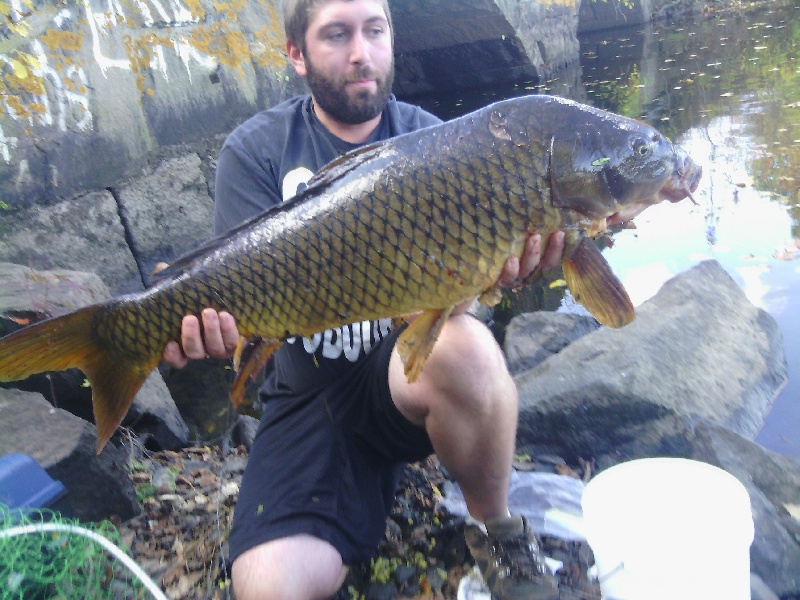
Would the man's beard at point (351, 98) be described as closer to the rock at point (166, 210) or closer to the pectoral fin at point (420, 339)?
the pectoral fin at point (420, 339)

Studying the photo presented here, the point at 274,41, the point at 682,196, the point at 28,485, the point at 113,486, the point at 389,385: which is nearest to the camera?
the point at 682,196

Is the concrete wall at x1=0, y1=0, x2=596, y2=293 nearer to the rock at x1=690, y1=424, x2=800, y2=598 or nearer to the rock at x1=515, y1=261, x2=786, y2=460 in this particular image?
the rock at x1=515, y1=261, x2=786, y2=460

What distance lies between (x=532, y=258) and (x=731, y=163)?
438cm

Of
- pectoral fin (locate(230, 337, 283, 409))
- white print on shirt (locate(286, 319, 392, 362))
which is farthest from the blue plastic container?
white print on shirt (locate(286, 319, 392, 362))

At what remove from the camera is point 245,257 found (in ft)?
5.46

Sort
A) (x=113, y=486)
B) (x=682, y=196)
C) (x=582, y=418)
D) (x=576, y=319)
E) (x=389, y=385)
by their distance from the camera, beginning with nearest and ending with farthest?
(x=682, y=196) → (x=389, y=385) → (x=113, y=486) → (x=582, y=418) → (x=576, y=319)

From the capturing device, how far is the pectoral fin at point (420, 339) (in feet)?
5.36

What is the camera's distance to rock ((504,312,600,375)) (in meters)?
3.33

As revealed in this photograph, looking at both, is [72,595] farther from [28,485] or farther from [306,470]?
[306,470]

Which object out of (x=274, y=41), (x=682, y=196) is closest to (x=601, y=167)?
(x=682, y=196)

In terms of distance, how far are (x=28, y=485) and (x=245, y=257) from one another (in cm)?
86

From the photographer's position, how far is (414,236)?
1.56 metres

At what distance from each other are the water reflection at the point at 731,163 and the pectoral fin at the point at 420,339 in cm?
162

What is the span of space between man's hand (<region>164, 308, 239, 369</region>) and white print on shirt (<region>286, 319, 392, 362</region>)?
1.21 ft
